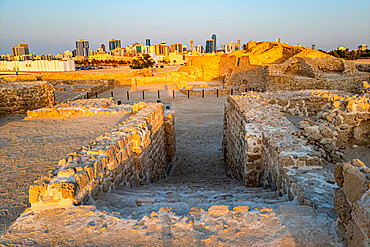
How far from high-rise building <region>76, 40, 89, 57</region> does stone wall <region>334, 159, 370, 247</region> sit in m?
176

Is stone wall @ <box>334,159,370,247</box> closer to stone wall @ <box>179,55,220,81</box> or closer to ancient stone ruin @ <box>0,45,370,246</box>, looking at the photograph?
ancient stone ruin @ <box>0,45,370,246</box>

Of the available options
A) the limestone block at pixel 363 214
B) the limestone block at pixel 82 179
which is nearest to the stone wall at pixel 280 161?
the limestone block at pixel 363 214

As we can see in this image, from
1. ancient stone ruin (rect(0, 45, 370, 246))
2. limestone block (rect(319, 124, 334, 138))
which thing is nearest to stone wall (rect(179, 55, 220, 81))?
ancient stone ruin (rect(0, 45, 370, 246))

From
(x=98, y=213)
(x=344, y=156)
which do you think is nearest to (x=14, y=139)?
(x=98, y=213)

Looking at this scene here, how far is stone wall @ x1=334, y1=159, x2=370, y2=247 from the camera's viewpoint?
1.56 metres

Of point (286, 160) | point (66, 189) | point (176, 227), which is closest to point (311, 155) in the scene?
point (286, 160)

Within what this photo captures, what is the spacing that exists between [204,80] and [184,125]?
18143mm

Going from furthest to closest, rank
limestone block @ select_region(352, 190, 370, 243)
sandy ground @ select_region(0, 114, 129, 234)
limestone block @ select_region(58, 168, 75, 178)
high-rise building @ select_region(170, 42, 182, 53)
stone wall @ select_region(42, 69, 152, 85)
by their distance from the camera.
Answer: high-rise building @ select_region(170, 42, 182, 53) < stone wall @ select_region(42, 69, 152, 85) < sandy ground @ select_region(0, 114, 129, 234) < limestone block @ select_region(58, 168, 75, 178) < limestone block @ select_region(352, 190, 370, 243)

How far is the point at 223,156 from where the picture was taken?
8.06 m

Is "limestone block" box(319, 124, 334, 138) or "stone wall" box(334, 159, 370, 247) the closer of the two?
"stone wall" box(334, 159, 370, 247)

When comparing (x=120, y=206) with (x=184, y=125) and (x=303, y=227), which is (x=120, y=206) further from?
(x=184, y=125)

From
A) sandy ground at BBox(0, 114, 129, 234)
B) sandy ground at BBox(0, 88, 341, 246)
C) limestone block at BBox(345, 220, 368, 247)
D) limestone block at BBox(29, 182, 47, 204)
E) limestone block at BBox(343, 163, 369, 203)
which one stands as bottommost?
sandy ground at BBox(0, 114, 129, 234)

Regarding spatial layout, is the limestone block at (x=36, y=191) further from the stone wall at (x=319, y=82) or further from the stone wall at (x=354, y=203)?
the stone wall at (x=319, y=82)

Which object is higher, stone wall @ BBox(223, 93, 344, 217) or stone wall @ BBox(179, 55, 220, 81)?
stone wall @ BBox(179, 55, 220, 81)
